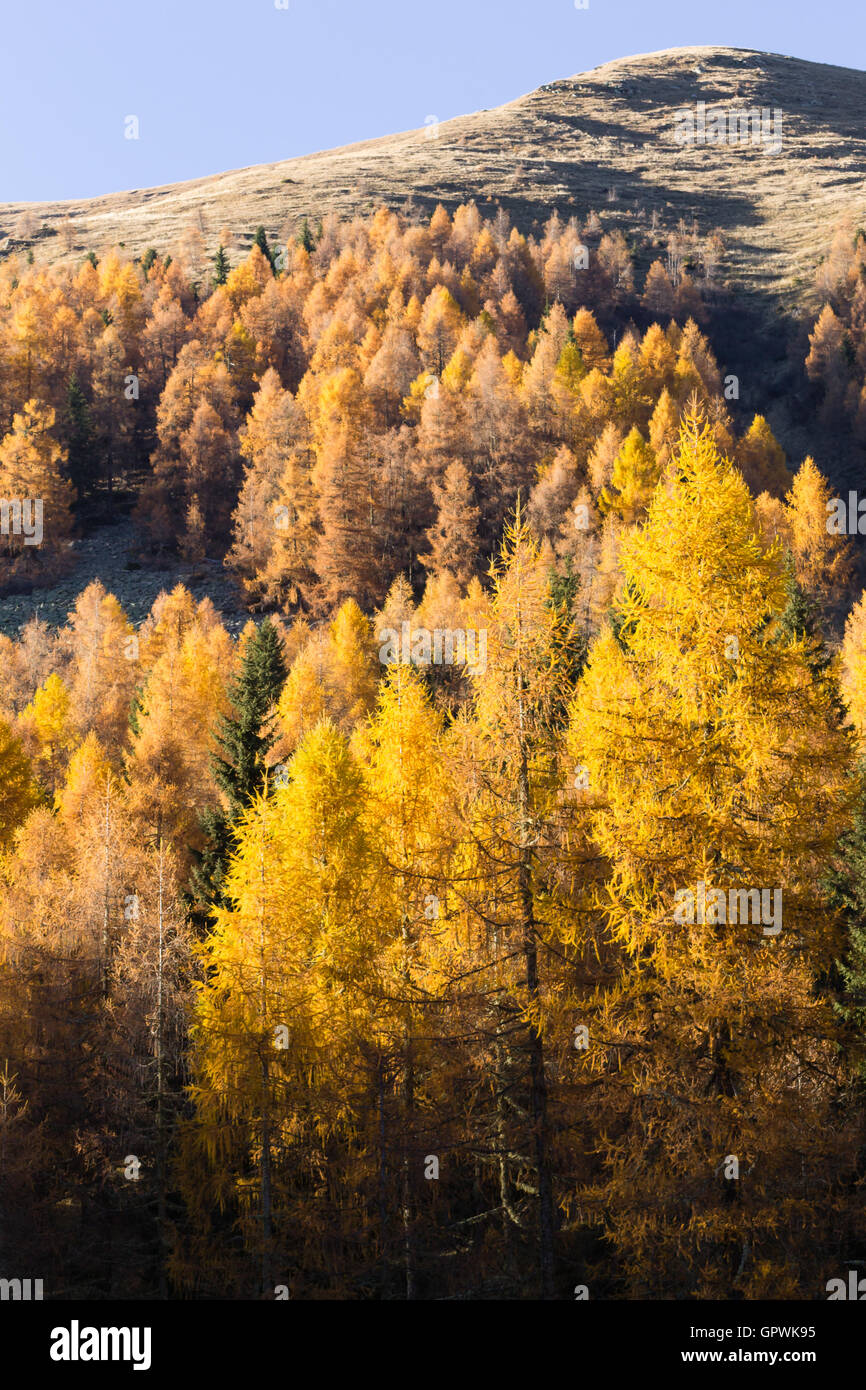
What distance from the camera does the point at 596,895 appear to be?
11.7m

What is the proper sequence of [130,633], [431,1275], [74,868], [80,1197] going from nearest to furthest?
[431,1275], [80,1197], [74,868], [130,633]

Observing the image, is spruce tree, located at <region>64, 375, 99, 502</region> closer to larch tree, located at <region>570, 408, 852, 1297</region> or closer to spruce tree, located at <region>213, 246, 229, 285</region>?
spruce tree, located at <region>213, 246, 229, 285</region>

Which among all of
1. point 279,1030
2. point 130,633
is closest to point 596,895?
point 279,1030

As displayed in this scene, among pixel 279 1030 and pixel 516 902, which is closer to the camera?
pixel 516 902

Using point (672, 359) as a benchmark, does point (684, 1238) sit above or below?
below

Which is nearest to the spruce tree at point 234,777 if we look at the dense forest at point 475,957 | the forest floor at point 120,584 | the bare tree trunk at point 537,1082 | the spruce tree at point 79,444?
the dense forest at point 475,957

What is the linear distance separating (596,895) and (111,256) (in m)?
128

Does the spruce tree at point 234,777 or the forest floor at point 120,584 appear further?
the forest floor at point 120,584

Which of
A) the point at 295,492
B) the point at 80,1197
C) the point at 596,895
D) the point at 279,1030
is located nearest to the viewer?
the point at 596,895

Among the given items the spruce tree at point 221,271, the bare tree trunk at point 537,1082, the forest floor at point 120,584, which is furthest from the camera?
the spruce tree at point 221,271

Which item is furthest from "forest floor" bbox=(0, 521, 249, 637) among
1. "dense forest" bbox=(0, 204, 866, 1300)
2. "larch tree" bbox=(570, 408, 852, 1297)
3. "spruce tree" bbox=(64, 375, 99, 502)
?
"larch tree" bbox=(570, 408, 852, 1297)

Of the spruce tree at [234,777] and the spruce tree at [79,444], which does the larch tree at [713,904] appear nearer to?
the spruce tree at [234,777]

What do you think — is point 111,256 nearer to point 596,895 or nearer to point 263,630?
point 263,630

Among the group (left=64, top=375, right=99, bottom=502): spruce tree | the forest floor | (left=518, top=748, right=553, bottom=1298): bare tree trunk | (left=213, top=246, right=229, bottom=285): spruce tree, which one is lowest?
(left=518, top=748, right=553, bottom=1298): bare tree trunk
